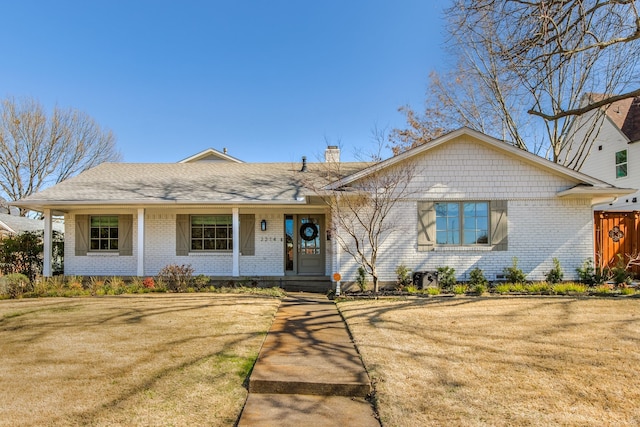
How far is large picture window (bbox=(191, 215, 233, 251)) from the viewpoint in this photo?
1332 centimetres

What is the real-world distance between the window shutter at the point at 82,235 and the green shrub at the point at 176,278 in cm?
356

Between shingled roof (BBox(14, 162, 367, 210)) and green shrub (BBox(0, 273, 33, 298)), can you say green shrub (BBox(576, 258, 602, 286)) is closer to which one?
shingled roof (BBox(14, 162, 367, 210))

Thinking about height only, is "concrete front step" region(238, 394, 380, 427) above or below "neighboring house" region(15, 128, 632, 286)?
below

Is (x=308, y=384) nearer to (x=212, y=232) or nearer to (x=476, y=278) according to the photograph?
(x=476, y=278)

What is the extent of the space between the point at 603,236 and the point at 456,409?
12.2 m

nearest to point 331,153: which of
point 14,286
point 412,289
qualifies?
point 412,289

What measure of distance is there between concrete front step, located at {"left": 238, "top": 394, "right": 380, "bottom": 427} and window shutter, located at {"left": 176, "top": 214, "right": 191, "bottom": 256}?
Answer: 9914mm

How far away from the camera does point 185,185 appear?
13852 millimetres

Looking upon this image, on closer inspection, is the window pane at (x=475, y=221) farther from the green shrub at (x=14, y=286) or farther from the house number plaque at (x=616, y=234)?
the green shrub at (x=14, y=286)

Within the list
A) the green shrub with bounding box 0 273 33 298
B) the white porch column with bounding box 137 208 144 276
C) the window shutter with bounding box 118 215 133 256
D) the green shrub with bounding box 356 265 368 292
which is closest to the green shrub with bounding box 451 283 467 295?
the green shrub with bounding box 356 265 368 292

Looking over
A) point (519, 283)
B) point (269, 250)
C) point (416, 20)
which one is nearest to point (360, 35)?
point (416, 20)

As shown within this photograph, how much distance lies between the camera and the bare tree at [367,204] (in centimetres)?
1079

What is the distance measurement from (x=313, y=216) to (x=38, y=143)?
76.4 feet

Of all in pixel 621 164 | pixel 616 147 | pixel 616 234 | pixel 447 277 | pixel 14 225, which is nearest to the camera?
pixel 447 277
